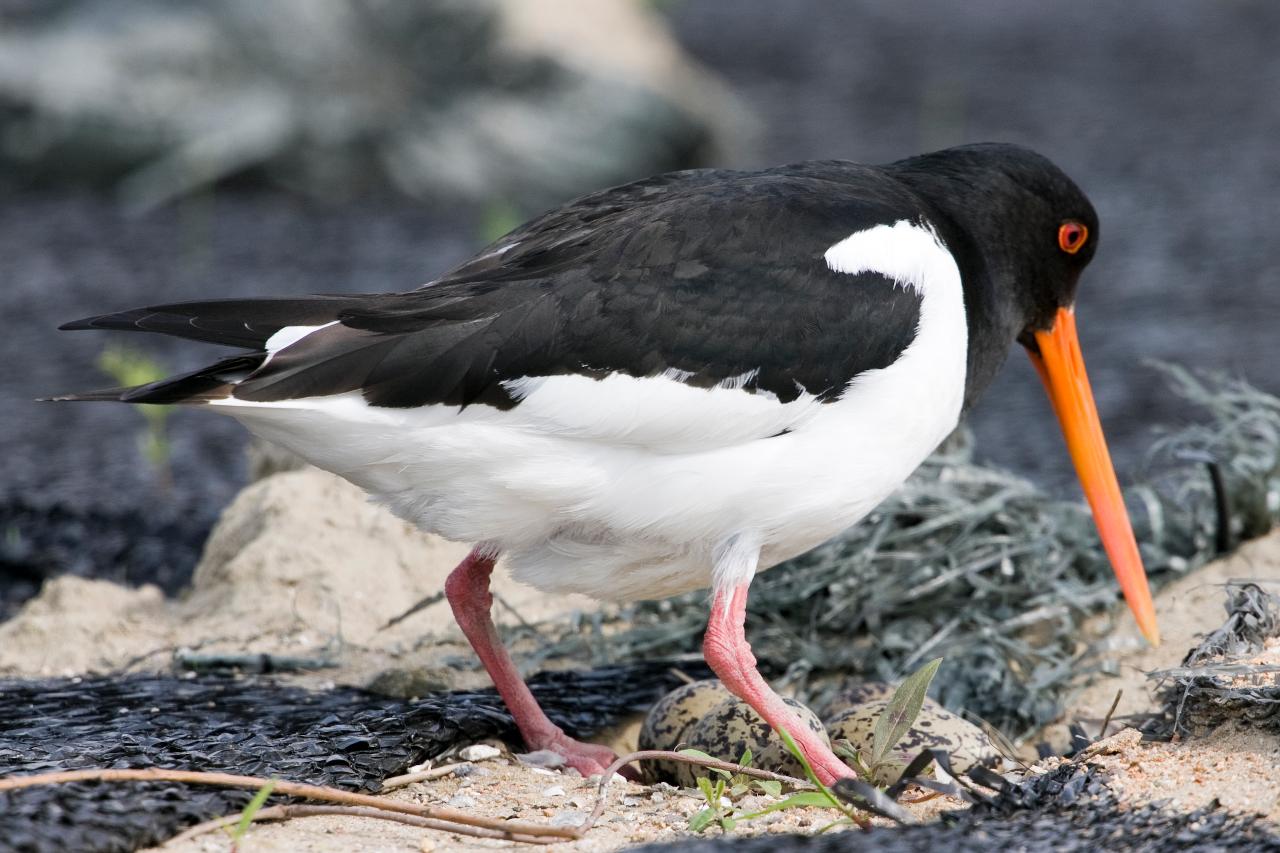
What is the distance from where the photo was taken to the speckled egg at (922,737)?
378 cm

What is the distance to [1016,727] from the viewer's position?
4.58 meters

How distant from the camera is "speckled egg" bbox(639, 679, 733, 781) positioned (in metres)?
4.08

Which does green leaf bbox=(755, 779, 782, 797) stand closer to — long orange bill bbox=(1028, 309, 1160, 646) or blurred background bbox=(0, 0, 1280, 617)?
long orange bill bbox=(1028, 309, 1160, 646)

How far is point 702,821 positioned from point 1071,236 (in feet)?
7.35

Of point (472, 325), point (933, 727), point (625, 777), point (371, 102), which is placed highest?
point (371, 102)

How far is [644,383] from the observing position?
3.67m

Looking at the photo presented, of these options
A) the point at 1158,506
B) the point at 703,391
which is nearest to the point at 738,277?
the point at 703,391

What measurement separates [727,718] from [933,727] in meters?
0.54

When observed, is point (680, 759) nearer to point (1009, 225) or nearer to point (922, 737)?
point (922, 737)

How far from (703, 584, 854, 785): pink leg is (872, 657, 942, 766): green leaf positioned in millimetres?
156

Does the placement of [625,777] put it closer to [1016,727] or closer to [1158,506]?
[1016,727]

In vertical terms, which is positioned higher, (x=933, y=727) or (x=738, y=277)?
(x=738, y=277)

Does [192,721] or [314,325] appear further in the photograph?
[192,721]

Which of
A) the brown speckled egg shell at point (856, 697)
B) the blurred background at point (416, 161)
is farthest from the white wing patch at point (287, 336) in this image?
the blurred background at point (416, 161)
